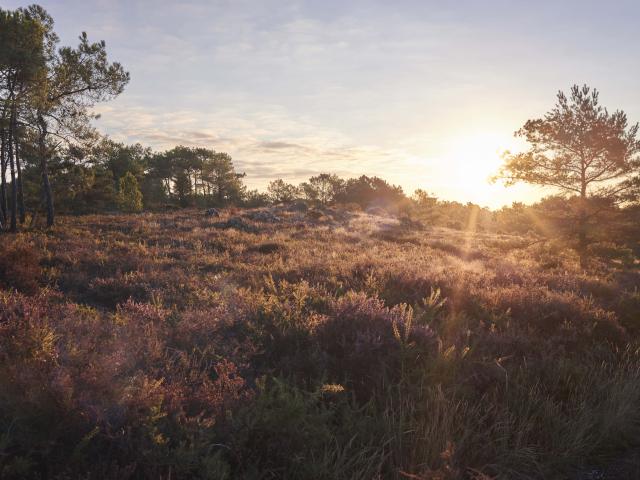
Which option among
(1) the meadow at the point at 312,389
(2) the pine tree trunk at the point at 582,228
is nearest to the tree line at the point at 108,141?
(2) the pine tree trunk at the point at 582,228

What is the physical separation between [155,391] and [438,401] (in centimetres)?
Result: 230

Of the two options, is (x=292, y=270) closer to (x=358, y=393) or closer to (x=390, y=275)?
(x=390, y=275)

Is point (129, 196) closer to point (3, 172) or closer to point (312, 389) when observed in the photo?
point (3, 172)

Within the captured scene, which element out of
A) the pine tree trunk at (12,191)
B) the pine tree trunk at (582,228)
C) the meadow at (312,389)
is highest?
the pine tree trunk at (12,191)

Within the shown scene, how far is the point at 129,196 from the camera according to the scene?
1705 inches

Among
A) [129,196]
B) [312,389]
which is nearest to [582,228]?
[312,389]

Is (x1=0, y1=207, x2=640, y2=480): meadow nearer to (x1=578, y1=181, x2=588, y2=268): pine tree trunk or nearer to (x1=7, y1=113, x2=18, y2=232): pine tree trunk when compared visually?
(x1=578, y1=181, x2=588, y2=268): pine tree trunk

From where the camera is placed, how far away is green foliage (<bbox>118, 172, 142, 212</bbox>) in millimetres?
41656

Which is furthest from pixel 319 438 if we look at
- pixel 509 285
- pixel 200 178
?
pixel 200 178

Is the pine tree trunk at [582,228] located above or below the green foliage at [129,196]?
below

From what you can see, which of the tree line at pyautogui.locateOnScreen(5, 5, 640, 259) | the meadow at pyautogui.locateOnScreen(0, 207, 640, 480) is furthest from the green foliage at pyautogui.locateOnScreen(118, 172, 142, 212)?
the meadow at pyautogui.locateOnScreen(0, 207, 640, 480)

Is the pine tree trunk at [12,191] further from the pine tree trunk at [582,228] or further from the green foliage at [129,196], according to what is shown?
the pine tree trunk at [582,228]

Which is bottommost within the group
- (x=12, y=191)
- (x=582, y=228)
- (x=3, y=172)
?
(x=582, y=228)

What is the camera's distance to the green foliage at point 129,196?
1640 inches
